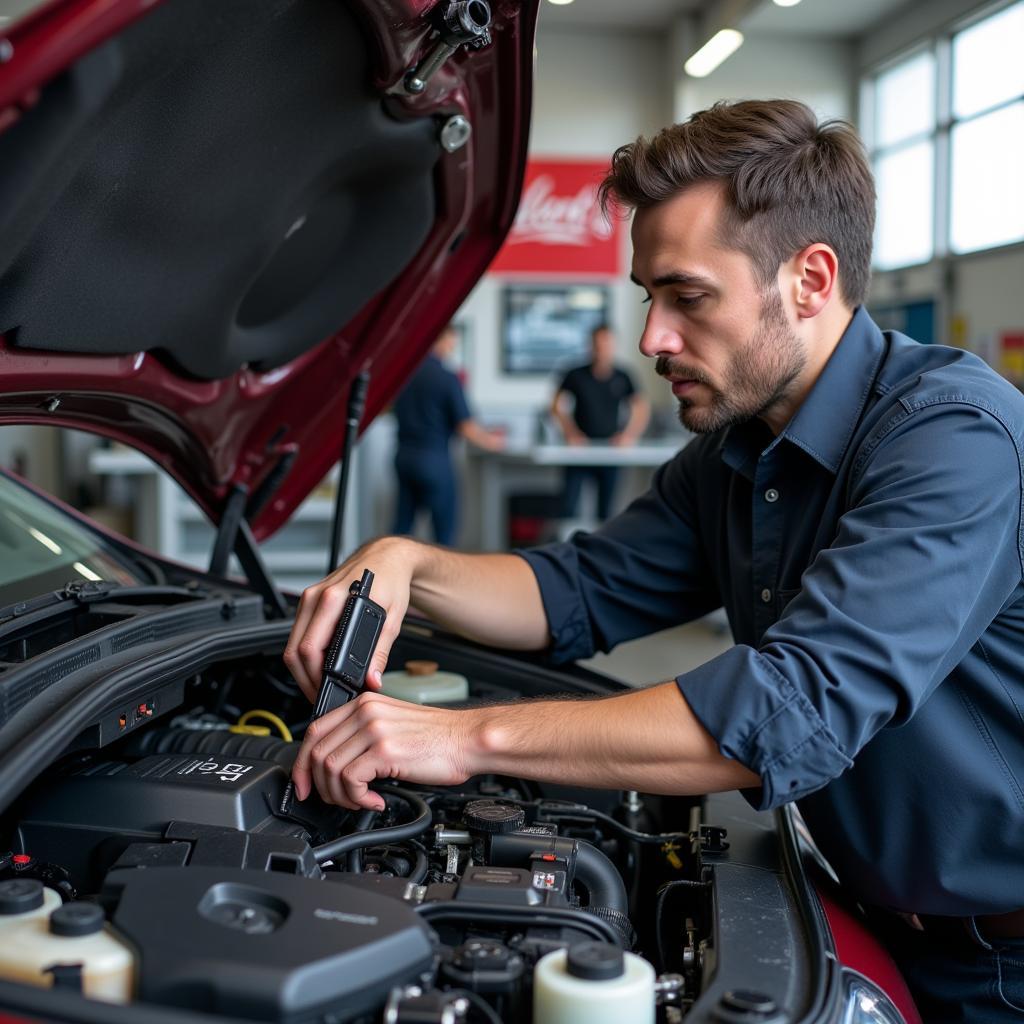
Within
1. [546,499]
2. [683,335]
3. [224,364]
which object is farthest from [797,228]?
[546,499]

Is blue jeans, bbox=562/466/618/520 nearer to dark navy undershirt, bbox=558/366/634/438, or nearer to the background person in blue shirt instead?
dark navy undershirt, bbox=558/366/634/438

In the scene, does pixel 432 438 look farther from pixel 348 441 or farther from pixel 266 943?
pixel 266 943

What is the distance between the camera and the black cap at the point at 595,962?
80cm

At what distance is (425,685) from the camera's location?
148 cm

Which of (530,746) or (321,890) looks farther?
(530,746)

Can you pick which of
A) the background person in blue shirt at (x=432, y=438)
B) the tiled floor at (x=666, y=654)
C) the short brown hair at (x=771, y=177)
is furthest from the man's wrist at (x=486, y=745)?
the background person in blue shirt at (x=432, y=438)

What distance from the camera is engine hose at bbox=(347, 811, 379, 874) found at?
1069 mm

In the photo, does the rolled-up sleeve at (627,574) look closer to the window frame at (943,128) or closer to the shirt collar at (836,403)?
the shirt collar at (836,403)

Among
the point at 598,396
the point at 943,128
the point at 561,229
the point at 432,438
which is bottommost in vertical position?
the point at 432,438

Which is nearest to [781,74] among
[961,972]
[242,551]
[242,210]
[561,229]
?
[561,229]

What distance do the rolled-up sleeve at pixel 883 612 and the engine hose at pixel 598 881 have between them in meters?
0.19

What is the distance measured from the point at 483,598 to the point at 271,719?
0.34 m

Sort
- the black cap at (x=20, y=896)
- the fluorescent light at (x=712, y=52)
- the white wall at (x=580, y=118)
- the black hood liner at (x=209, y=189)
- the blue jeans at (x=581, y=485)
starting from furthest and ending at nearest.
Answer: the white wall at (x=580, y=118) → the fluorescent light at (x=712, y=52) → the blue jeans at (x=581, y=485) → the black hood liner at (x=209, y=189) → the black cap at (x=20, y=896)

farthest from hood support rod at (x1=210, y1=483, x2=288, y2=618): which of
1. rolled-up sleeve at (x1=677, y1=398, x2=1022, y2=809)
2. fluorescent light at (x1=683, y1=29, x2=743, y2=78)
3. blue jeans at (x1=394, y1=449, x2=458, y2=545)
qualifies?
fluorescent light at (x1=683, y1=29, x2=743, y2=78)
